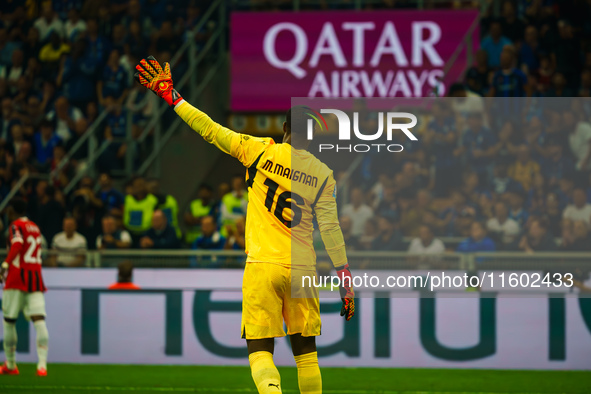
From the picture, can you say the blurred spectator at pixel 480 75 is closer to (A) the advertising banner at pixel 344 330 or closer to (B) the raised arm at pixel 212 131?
(A) the advertising banner at pixel 344 330

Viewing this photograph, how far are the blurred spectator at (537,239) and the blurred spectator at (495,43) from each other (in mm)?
3416

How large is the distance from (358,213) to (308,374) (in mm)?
5931

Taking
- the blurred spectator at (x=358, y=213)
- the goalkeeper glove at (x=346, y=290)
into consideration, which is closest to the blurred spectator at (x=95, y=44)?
the blurred spectator at (x=358, y=213)

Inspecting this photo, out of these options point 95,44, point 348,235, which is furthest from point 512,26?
point 95,44

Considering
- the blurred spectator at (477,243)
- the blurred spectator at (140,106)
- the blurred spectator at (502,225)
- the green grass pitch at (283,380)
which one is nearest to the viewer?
the green grass pitch at (283,380)

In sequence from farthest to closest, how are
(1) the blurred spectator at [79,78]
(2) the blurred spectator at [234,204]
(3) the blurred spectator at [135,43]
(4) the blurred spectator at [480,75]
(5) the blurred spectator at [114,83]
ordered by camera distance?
(3) the blurred spectator at [135,43], (1) the blurred spectator at [79,78], (5) the blurred spectator at [114,83], (4) the blurred spectator at [480,75], (2) the blurred spectator at [234,204]

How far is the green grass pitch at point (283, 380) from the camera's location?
28.2 ft

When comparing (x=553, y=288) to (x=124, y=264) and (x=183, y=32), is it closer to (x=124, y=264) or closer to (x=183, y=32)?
(x=124, y=264)

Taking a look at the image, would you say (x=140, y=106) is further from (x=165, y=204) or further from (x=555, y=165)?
(x=555, y=165)

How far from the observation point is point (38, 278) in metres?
9.30

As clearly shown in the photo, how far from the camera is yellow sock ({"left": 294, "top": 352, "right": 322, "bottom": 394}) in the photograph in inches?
224

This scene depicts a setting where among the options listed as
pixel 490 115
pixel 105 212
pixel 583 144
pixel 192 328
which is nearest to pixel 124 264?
pixel 192 328

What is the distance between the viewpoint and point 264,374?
544 centimetres

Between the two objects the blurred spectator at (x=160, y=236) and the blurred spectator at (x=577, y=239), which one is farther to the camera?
the blurred spectator at (x=160, y=236)
